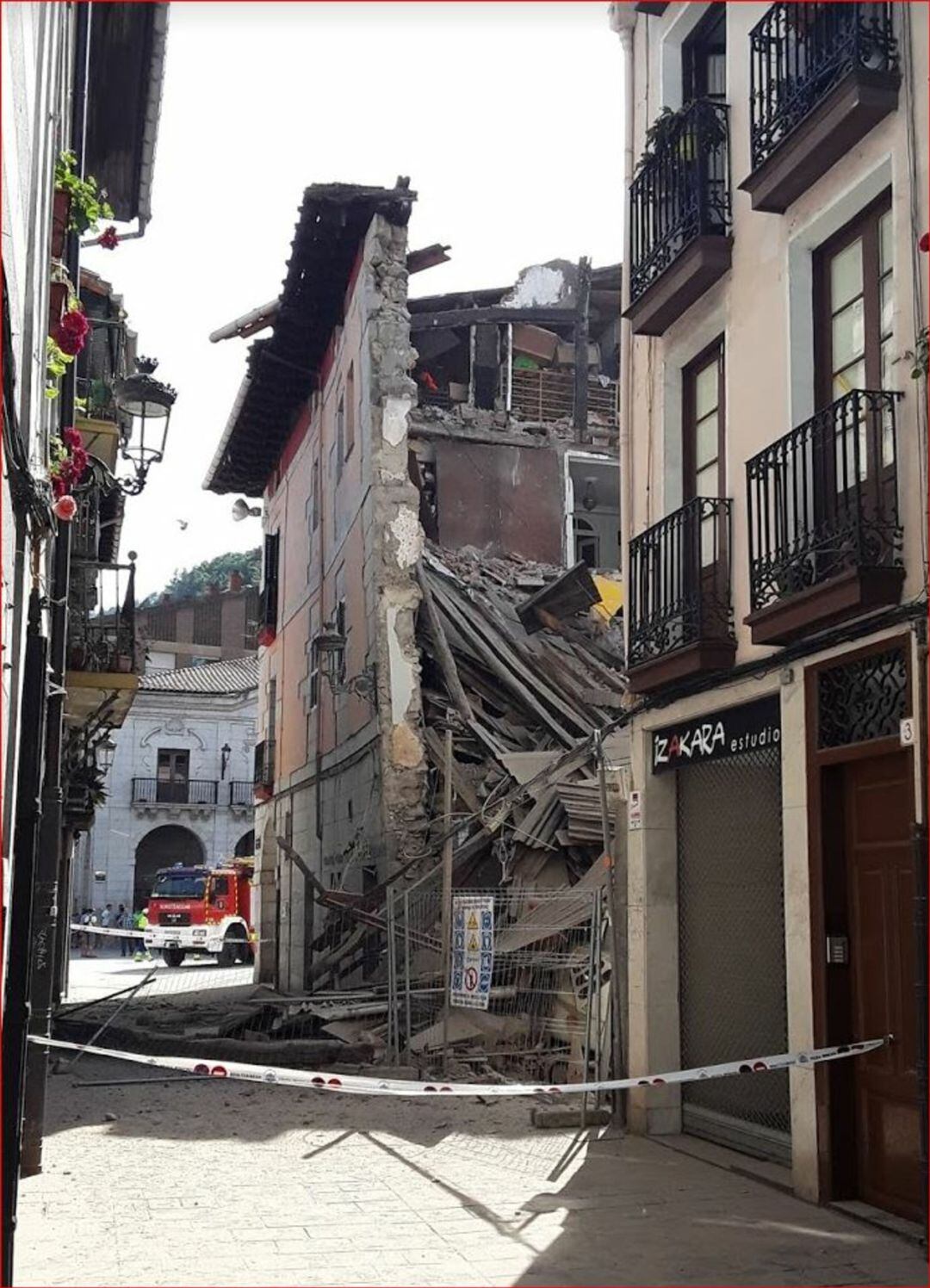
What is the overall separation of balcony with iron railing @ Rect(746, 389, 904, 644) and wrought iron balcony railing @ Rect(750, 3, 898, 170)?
73.3 inches

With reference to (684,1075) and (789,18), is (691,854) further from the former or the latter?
(789,18)

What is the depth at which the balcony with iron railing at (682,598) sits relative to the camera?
31.1ft

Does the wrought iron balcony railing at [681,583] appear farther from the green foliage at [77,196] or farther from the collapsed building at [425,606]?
the green foliage at [77,196]

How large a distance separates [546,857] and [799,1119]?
668 centimetres

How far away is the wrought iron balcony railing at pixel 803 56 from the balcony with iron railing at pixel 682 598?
246cm

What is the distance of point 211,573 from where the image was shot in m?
86.6

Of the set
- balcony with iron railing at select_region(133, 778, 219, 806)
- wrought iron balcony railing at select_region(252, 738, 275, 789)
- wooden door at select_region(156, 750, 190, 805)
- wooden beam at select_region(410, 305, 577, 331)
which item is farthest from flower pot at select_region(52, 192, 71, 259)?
wooden door at select_region(156, 750, 190, 805)

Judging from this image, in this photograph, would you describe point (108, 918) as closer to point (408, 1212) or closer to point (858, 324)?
point (408, 1212)

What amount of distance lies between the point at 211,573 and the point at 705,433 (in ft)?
256

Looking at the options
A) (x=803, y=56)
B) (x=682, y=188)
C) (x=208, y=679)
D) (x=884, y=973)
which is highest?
(x=208, y=679)

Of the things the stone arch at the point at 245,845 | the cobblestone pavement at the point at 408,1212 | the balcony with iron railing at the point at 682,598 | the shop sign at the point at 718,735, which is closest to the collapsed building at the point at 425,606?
the shop sign at the point at 718,735

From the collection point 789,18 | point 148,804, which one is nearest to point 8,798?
point 789,18

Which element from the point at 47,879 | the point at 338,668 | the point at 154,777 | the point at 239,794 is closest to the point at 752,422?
the point at 47,879

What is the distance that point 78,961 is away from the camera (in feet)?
125
